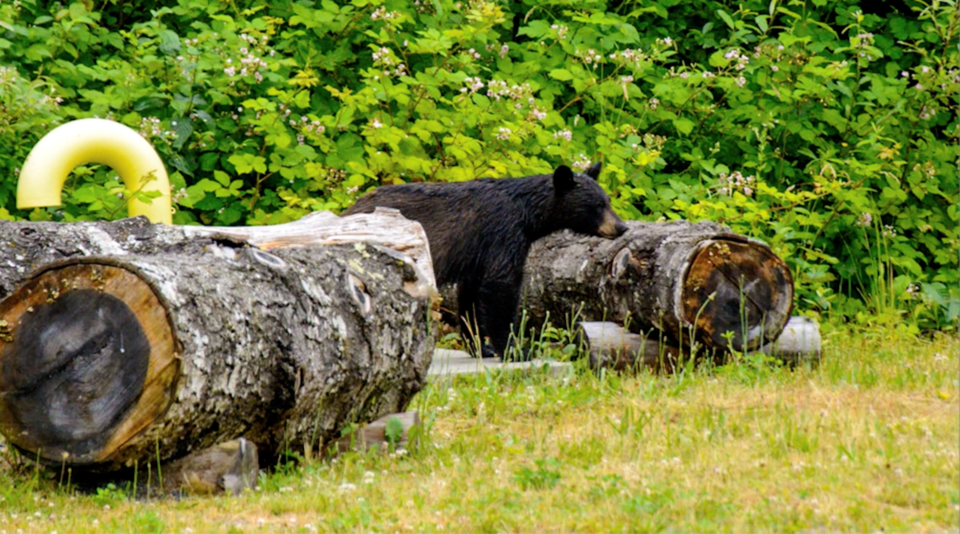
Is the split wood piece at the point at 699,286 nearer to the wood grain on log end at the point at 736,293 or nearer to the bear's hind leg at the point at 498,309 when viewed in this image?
the wood grain on log end at the point at 736,293

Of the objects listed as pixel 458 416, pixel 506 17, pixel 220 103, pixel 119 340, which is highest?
pixel 506 17

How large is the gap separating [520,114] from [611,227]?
7.43ft

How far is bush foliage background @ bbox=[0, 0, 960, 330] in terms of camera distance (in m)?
9.44

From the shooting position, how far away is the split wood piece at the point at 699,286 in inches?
269

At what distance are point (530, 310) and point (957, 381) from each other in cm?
341

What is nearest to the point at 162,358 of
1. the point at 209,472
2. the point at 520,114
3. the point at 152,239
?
the point at 209,472

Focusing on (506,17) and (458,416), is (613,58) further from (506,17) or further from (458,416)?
(458,416)

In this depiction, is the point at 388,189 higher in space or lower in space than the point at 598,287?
higher

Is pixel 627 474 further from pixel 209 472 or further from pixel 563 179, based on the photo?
pixel 563 179

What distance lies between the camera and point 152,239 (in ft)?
19.1

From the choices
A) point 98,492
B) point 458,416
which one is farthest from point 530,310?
point 98,492

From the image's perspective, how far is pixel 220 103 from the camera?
9.76m

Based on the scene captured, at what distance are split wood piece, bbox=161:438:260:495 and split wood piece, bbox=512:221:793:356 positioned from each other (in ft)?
10.5

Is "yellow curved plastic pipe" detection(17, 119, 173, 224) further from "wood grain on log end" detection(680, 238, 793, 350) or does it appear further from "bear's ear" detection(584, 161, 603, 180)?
"wood grain on log end" detection(680, 238, 793, 350)
